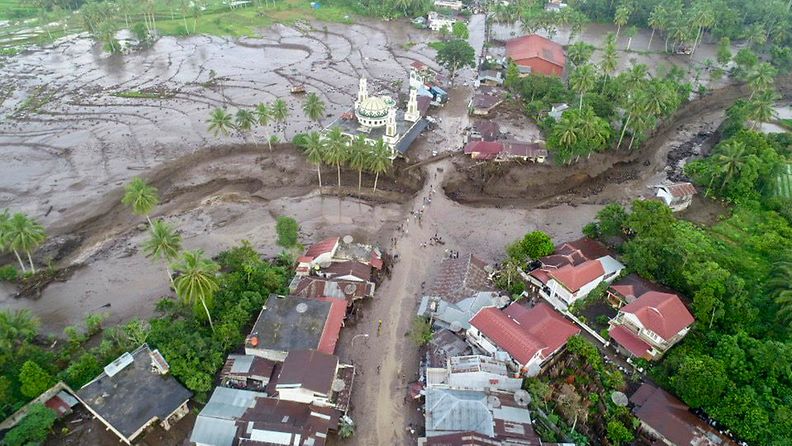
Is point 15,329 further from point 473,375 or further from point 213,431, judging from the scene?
point 473,375

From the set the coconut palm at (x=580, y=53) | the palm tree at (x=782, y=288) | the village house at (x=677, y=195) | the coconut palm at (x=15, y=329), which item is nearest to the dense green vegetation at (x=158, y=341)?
the coconut palm at (x=15, y=329)

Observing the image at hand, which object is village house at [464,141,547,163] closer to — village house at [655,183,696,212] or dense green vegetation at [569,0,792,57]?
village house at [655,183,696,212]

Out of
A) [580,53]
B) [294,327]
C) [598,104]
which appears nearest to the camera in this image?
[294,327]

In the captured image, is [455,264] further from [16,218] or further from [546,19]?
[546,19]

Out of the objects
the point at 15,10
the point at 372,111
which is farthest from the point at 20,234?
the point at 15,10

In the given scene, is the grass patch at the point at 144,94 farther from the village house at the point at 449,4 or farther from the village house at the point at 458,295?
the village house at the point at 449,4

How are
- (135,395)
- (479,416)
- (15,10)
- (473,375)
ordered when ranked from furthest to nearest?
(15,10), (473,375), (135,395), (479,416)
